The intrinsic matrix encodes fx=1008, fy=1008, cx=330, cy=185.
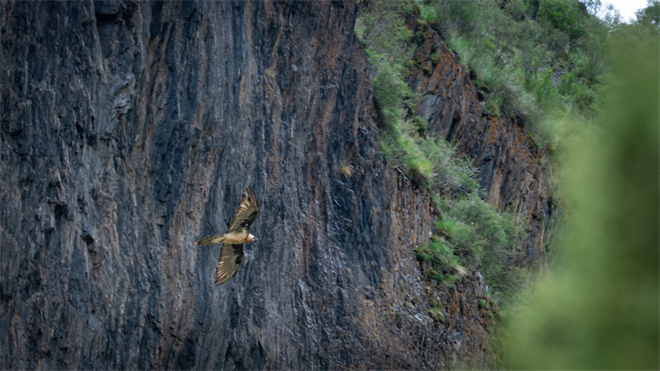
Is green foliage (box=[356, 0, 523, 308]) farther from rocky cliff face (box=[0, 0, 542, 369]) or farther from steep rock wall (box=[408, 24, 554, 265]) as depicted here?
rocky cliff face (box=[0, 0, 542, 369])

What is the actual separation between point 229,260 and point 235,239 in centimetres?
43

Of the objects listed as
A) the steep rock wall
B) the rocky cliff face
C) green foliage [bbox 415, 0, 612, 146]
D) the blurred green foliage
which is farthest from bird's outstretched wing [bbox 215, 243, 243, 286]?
the steep rock wall

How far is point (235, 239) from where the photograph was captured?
1396cm

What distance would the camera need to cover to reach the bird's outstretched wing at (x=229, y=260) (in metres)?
14.2

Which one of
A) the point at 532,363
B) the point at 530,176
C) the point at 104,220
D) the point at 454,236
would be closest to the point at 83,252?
the point at 104,220

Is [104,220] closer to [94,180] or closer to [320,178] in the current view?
[94,180]

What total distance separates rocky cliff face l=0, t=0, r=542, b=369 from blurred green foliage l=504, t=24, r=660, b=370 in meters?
7.19

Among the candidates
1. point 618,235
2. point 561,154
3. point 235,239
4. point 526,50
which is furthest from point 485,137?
point 618,235

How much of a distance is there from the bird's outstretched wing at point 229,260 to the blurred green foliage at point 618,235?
9871mm

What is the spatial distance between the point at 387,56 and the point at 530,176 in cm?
839

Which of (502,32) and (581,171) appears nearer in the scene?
(581,171)

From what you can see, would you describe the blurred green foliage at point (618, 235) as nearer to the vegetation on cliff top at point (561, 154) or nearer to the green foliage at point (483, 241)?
the vegetation on cliff top at point (561, 154)

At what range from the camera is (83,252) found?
38.3 feet

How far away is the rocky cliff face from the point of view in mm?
10930
